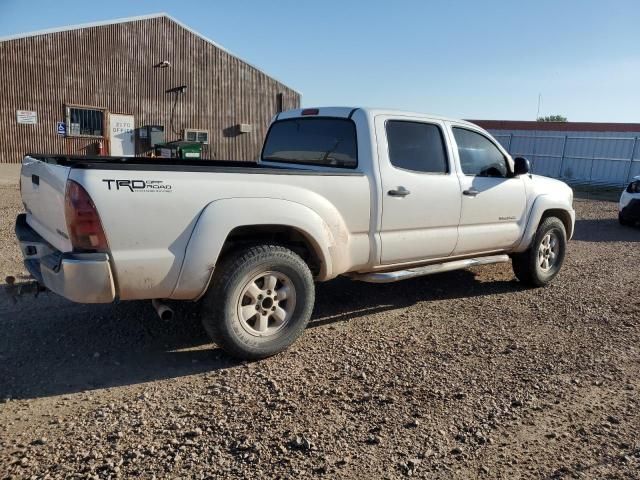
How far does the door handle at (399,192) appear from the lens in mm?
4512

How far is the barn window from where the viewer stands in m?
→ 22.0

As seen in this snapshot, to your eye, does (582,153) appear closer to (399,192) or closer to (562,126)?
(562,126)

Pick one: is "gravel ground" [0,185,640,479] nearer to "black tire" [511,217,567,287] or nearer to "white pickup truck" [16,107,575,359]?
"white pickup truck" [16,107,575,359]

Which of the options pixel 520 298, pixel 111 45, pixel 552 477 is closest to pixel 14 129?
pixel 111 45

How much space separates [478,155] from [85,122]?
68.7ft

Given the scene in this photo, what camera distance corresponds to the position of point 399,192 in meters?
4.56

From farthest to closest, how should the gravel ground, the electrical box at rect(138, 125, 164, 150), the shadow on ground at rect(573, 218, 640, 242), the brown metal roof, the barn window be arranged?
1. the brown metal roof
2. the electrical box at rect(138, 125, 164, 150)
3. the barn window
4. the shadow on ground at rect(573, 218, 640, 242)
5. the gravel ground

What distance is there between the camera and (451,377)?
3785mm

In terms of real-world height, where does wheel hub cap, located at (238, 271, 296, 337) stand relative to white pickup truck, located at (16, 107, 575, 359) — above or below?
below

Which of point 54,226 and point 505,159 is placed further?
point 505,159

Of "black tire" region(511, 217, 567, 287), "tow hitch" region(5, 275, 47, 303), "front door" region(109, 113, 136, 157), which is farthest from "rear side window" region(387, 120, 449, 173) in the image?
"front door" region(109, 113, 136, 157)

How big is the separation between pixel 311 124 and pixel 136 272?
2461mm

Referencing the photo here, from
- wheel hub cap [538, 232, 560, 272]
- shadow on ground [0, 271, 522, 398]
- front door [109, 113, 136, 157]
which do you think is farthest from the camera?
front door [109, 113, 136, 157]

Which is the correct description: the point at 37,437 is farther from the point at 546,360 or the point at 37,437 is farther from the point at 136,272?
the point at 546,360
